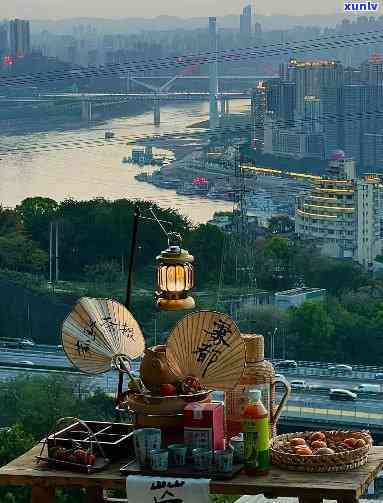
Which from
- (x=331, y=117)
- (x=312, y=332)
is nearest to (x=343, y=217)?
(x=312, y=332)

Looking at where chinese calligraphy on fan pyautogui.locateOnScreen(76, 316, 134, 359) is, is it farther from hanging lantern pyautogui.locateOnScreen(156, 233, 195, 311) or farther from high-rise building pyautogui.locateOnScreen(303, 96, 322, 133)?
high-rise building pyautogui.locateOnScreen(303, 96, 322, 133)

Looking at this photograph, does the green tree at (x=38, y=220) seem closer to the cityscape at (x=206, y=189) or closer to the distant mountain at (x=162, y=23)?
the cityscape at (x=206, y=189)

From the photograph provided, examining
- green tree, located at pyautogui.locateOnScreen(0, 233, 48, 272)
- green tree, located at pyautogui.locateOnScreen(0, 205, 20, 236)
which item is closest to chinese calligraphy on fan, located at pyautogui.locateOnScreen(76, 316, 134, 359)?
green tree, located at pyautogui.locateOnScreen(0, 233, 48, 272)

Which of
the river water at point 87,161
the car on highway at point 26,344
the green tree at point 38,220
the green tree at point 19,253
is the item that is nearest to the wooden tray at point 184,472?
the car on highway at point 26,344

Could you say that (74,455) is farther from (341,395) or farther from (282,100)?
(282,100)

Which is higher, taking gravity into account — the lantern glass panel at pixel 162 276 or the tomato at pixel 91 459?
the lantern glass panel at pixel 162 276

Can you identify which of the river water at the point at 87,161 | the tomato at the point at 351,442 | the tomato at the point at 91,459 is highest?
the tomato at the point at 351,442

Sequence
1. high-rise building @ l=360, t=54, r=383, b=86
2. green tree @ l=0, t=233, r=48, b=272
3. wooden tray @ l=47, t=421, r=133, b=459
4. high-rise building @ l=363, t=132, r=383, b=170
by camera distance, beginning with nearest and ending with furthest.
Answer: wooden tray @ l=47, t=421, r=133, b=459, green tree @ l=0, t=233, r=48, b=272, high-rise building @ l=363, t=132, r=383, b=170, high-rise building @ l=360, t=54, r=383, b=86
